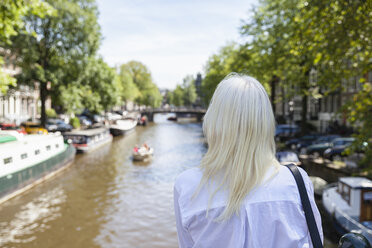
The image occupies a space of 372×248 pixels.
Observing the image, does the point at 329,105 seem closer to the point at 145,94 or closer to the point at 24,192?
the point at 24,192

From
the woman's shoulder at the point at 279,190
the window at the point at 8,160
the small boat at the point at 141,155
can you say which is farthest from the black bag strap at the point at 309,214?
the small boat at the point at 141,155

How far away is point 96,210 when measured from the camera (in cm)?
1381

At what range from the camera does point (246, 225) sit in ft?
5.44

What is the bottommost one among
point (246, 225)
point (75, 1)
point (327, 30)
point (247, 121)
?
point (246, 225)

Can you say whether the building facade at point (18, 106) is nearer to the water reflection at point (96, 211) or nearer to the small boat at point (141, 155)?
the small boat at point (141, 155)

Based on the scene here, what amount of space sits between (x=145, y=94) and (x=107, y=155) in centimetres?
5673

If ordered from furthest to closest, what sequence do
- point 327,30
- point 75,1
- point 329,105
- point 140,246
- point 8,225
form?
point 329,105 < point 75,1 < point 8,225 < point 140,246 < point 327,30

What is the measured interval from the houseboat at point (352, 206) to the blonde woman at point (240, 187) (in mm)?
8225

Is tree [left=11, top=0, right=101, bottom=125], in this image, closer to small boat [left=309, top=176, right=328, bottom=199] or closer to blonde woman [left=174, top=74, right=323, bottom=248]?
small boat [left=309, top=176, right=328, bottom=199]

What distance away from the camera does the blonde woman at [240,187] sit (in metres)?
1.61

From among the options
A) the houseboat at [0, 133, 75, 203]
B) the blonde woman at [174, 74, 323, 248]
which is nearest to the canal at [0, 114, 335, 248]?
the houseboat at [0, 133, 75, 203]

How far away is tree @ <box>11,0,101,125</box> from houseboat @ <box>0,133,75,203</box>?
30.6ft

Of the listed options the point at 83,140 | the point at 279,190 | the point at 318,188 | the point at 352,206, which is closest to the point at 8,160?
the point at 318,188

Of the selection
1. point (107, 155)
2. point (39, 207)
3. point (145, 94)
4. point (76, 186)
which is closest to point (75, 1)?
point (107, 155)
